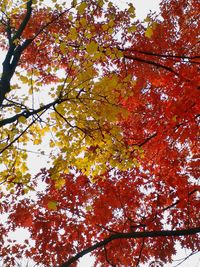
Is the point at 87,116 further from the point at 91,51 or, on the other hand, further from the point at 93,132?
the point at 91,51

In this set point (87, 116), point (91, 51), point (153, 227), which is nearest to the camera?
point (91, 51)

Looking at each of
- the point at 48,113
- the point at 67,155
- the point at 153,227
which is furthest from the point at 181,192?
the point at 48,113

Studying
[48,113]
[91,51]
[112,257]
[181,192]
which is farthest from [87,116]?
[112,257]

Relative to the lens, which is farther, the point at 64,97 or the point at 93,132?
the point at 93,132

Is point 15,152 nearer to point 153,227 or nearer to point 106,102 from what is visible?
point 106,102

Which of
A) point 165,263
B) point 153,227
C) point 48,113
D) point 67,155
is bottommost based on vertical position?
point 165,263

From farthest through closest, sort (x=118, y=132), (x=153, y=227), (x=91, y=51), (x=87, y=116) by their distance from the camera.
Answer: (x=153, y=227), (x=118, y=132), (x=87, y=116), (x=91, y=51)

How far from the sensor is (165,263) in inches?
362

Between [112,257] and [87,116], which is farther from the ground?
[87,116]

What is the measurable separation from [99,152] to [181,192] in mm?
3866

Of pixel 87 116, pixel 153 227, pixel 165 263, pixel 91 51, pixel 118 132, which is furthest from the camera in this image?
pixel 165 263

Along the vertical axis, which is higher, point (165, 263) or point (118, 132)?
point (118, 132)

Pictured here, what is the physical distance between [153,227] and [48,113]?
5.06 m

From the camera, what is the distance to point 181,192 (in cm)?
869
